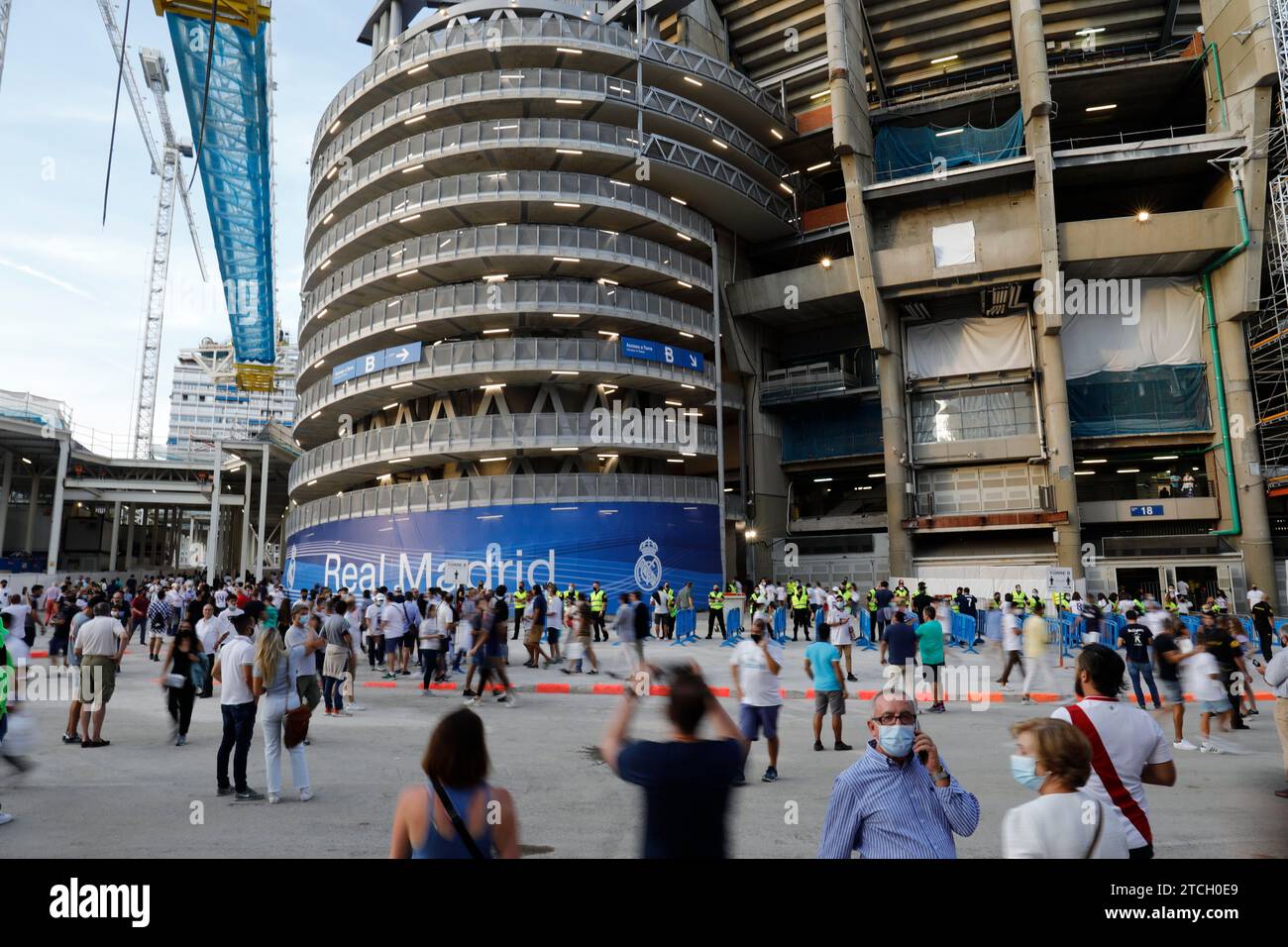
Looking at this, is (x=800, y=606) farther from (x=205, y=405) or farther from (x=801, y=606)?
(x=205, y=405)

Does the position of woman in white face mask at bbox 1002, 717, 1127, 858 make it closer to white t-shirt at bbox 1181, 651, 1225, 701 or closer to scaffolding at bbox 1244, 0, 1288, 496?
white t-shirt at bbox 1181, 651, 1225, 701

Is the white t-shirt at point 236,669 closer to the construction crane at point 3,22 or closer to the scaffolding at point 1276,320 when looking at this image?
the scaffolding at point 1276,320

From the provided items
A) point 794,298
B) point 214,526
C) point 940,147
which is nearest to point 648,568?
point 794,298

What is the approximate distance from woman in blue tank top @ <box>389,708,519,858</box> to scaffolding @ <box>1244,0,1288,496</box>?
3858 cm

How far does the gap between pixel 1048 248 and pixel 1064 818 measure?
118 feet

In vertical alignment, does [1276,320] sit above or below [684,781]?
above

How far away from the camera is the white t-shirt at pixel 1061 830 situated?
8.31 feet

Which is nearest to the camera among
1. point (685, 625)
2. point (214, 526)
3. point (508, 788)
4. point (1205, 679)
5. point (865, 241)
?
point (508, 788)

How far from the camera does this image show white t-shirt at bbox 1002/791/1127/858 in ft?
8.31

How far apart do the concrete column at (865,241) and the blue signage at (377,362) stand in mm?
22021

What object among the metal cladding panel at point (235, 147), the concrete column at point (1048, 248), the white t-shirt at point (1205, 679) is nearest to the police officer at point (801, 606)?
the white t-shirt at point (1205, 679)

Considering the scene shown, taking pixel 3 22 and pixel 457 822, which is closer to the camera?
pixel 457 822

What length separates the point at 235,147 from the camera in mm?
36844
